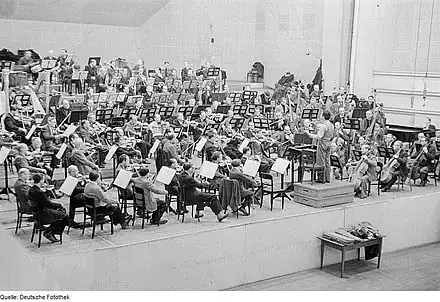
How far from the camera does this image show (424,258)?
14094 mm

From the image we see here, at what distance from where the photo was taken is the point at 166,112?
17.8 metres

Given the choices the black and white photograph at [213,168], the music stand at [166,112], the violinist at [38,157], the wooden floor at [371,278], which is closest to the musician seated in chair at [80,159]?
the black and white photograph at [213,168]

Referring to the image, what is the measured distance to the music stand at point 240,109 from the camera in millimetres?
18597

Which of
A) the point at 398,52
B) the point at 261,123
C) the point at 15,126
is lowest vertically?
the point at 15,126

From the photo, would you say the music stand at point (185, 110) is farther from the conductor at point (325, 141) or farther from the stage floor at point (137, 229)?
the conductor at point (325, 141)

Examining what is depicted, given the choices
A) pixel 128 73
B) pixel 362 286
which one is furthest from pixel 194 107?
pixel 362 286

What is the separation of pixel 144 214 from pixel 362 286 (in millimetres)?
4367

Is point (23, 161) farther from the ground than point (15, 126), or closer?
closer

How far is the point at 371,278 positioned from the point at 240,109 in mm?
7407

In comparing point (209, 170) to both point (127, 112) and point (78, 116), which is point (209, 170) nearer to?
point (78, 116)

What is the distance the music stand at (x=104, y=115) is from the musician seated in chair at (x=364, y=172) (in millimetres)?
6317

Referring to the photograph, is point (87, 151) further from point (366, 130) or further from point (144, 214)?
point (366, 130)

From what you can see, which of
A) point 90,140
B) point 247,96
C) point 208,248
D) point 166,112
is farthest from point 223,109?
point 208,248

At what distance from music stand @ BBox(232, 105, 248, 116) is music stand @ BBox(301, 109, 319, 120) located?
1700 millimetres
